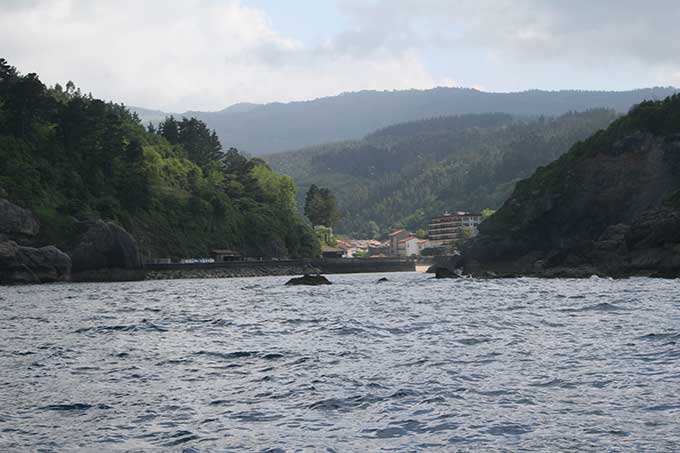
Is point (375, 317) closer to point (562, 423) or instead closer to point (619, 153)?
point (562, 423)

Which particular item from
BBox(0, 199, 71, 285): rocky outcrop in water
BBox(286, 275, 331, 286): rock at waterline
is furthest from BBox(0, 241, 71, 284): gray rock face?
BBox(286, 275, 331, 286): rock at waterline

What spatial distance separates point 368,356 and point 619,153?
97619 mm

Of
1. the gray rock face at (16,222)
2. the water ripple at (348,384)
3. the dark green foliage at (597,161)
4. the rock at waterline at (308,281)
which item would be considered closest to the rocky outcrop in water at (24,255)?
the gray rock face at (16,222)

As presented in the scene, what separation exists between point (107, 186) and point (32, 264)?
1643 inches

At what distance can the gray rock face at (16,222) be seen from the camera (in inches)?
3868

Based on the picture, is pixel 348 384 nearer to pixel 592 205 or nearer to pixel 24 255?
pixel 24 255

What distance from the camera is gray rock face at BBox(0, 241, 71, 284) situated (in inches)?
3568

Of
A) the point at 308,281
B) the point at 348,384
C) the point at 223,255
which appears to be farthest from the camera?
the point at 223,255

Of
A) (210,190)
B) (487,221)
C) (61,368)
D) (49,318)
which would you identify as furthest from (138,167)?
(61,368)

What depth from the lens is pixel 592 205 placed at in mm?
113750

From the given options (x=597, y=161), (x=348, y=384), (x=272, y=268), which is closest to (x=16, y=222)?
(x=272, y=268)

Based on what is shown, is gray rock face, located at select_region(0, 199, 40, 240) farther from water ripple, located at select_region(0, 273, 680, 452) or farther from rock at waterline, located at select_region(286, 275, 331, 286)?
water ripple, located at select_region(0, 273, 680, 452)

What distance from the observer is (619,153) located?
113m

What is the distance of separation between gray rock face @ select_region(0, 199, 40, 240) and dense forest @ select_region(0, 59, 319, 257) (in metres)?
2.56
